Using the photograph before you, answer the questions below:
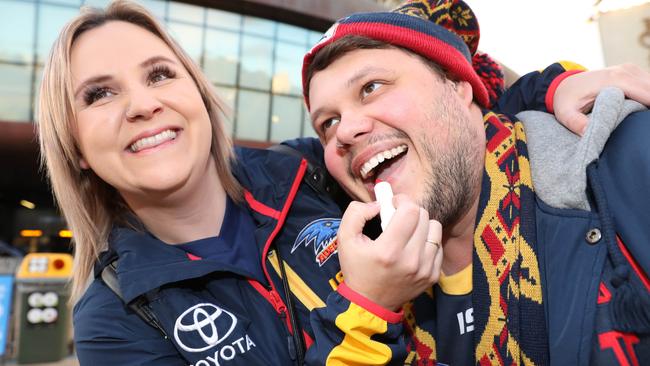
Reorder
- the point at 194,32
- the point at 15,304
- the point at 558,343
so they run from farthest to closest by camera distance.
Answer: the point at 194,32
the point at 15,304
the point at 558,343

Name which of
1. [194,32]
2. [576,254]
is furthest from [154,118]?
[194,32]

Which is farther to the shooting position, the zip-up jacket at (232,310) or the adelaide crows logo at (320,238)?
the adelaide crows logo at (320,238)

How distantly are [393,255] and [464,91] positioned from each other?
0.98 m

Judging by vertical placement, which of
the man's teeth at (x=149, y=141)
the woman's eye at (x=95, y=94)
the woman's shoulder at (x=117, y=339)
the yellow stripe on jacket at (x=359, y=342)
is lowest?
the woman's shoulder at (x=117, y=339)

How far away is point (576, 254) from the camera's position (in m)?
1.50

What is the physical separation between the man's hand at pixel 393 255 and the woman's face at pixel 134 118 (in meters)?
0.83

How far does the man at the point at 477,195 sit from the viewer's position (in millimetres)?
1419

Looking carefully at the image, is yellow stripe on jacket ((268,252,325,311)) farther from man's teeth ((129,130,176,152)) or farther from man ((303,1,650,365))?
man's teeth ((129,130,176,152))

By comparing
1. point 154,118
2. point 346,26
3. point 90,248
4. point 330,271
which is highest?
point 346,26

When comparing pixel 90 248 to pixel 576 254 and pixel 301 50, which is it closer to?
pixel 576 254

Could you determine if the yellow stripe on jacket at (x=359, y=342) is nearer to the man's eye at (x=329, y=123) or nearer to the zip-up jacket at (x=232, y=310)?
the zip-up jacket at (x=232, y=310)

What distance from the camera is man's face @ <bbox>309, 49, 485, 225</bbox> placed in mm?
1781

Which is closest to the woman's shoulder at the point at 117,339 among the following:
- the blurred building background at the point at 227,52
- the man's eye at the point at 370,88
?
the man's eye at the point at 370,88

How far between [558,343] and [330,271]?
0.85 meters
